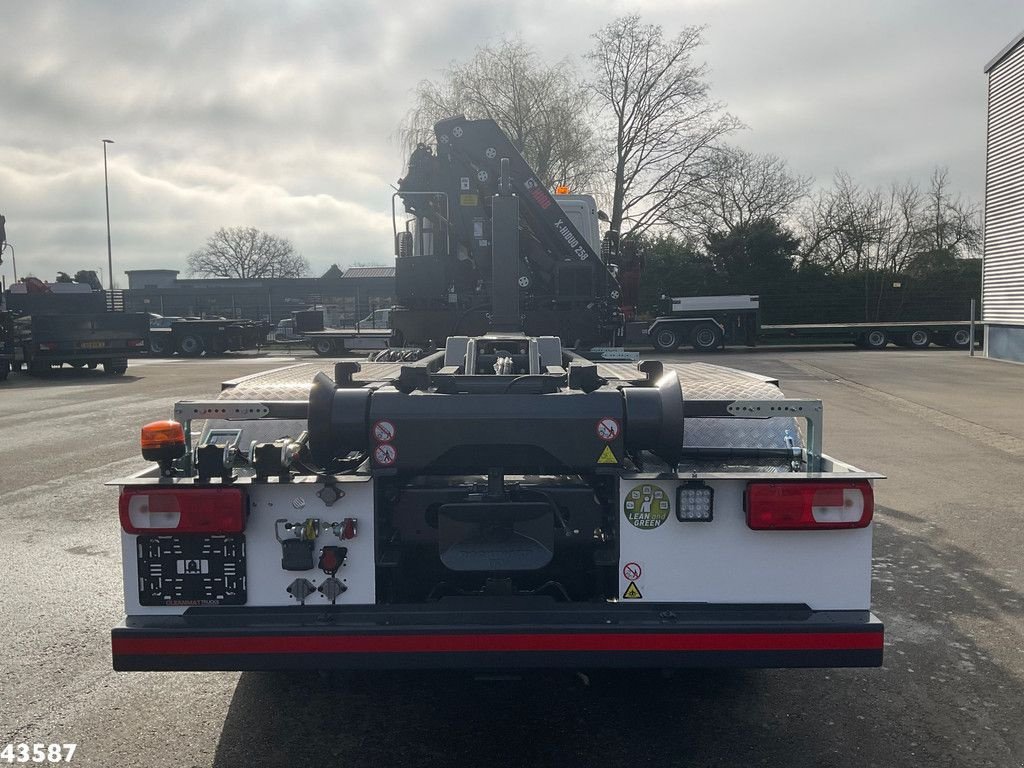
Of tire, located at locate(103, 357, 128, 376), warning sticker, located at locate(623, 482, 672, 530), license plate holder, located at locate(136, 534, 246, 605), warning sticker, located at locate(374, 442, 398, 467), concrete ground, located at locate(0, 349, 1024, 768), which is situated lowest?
concrete ground, located at locate(0, 349, 1024, 768)

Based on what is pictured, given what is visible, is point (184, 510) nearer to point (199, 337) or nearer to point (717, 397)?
point (717, 397)

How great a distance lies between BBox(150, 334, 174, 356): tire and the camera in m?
29.9

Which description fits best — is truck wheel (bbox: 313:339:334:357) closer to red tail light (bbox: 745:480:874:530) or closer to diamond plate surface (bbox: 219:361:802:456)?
diamond plate surface (bbox: 219:361:802:456)

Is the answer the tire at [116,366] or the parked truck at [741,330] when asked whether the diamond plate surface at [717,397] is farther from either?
the parked truck at [741,330]

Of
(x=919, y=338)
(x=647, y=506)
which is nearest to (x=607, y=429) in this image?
(x=647, y=506)

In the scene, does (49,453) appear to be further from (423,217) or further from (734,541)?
(734,541)

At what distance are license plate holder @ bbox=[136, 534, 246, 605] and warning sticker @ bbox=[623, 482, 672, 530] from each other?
1.31 metres

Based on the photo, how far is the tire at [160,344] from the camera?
98.1ft

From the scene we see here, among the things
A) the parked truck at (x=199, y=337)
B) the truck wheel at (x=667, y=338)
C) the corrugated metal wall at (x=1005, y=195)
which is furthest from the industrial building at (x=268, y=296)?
the corrugated metal wall at (x=1005, y=195)

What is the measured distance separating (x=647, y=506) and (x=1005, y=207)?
2438 cm

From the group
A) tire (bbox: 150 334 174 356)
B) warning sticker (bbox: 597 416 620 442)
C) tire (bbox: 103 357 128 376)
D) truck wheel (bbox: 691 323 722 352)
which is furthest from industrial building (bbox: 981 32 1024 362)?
tire (bbox: 150 334 174 356)

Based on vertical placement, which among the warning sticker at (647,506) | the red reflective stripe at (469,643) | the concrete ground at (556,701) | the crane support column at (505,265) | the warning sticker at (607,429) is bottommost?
the concrete ground at (556,701)

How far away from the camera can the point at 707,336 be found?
28672mm

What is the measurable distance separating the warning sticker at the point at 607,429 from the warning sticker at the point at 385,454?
67cm
